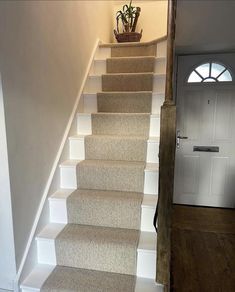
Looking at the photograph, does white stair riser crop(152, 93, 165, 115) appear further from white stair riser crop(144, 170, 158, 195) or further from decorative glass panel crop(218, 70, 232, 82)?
decorative glass panel crop(218, 70, 232, 82)

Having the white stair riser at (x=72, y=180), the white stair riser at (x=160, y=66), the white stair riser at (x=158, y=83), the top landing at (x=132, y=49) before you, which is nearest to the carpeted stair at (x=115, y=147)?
the white stair riser at (x=72, y=180)

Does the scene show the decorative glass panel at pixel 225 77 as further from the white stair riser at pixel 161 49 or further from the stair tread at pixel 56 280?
the stair tread at pixel 56 280

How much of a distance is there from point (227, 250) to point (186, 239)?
37 centimetres

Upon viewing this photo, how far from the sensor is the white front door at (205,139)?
2.93m

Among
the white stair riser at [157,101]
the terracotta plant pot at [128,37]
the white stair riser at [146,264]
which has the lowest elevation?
the white stair riser at [146,264]

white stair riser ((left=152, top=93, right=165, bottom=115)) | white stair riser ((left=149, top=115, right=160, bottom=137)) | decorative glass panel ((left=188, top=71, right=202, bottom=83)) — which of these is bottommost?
white stair riser ((left=149, top=115, right=160, bottom=137))

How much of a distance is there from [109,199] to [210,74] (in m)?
2.17

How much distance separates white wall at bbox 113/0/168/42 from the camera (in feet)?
11.7

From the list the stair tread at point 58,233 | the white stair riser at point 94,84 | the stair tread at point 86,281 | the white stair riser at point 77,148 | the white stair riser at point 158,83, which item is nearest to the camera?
the stair tread at point 86,281

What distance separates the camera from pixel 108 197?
1.66 m

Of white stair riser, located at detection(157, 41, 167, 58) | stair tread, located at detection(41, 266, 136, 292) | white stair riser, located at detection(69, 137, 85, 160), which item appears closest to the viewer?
stair tread, located at detection(41, 266, 136, 292)

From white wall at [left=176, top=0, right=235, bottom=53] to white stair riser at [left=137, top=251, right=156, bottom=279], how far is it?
1.54 m

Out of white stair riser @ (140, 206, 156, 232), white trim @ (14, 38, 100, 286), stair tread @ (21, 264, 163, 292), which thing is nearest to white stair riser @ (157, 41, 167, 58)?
white trim @ (14, 38, 100, 286)

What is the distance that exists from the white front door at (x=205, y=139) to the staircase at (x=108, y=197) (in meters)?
0.64
